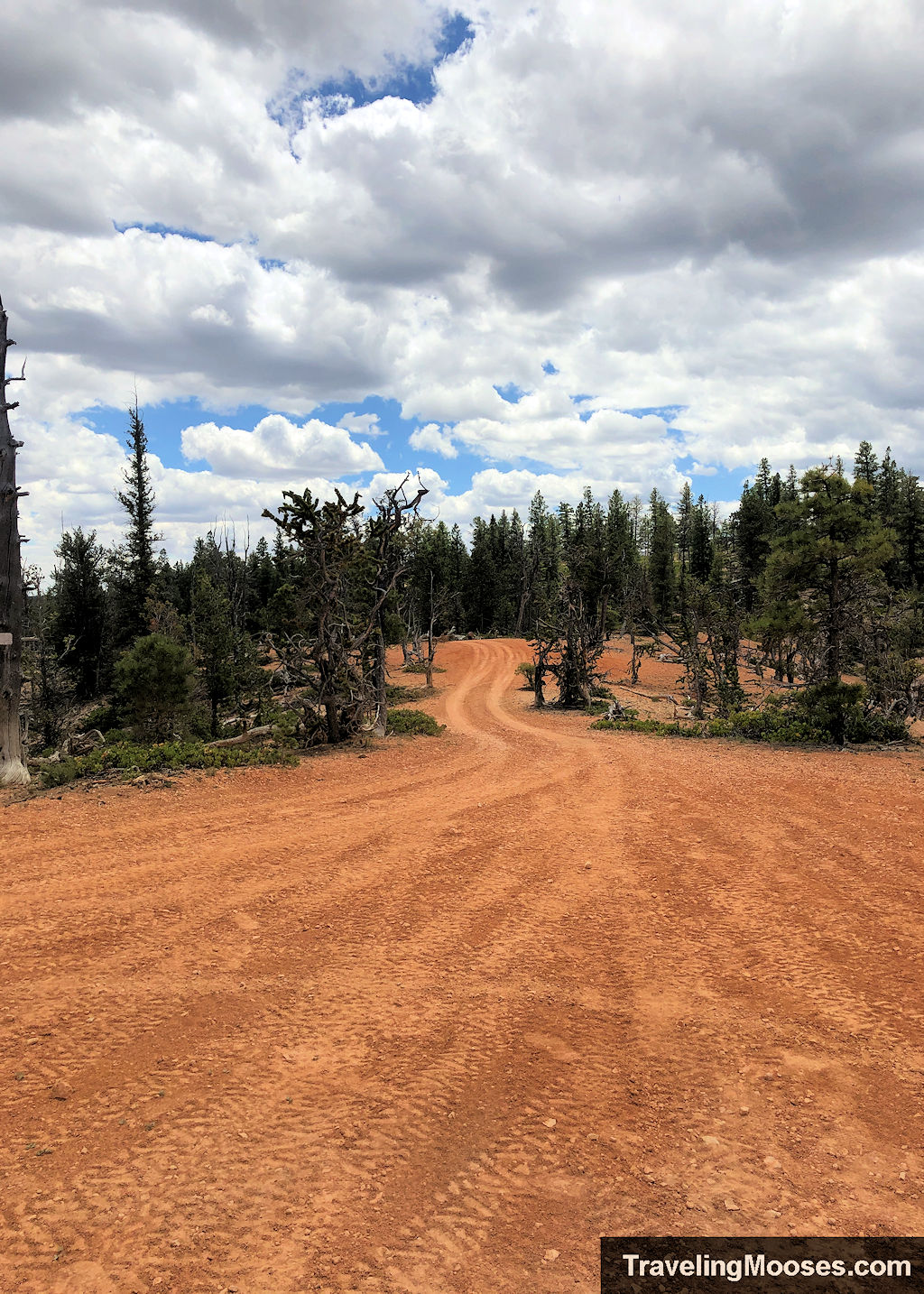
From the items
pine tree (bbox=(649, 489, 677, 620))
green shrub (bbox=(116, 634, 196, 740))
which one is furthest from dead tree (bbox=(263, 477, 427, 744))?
pine tree (bbox=(649, 489, 677, 620))

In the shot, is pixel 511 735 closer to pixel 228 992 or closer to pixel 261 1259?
pixel 228 992

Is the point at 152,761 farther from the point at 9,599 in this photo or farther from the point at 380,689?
the point at 380,689

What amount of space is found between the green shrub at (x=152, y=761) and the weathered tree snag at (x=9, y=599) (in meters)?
0.78

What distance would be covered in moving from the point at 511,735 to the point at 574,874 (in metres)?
12.1

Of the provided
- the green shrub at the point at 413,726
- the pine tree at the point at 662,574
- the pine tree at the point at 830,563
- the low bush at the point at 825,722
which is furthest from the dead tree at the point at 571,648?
the pine tree at the point at 662,574

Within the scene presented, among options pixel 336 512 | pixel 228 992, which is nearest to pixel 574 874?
pixel 228 992

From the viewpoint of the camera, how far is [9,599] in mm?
12594

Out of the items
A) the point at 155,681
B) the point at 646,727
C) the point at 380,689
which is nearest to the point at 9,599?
the point at 155,681

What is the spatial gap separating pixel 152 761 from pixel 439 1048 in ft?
31.0

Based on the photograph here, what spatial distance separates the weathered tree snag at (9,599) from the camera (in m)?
12.2

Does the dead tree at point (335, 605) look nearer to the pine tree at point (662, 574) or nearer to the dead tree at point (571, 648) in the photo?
the dead tree at point (571, 648)

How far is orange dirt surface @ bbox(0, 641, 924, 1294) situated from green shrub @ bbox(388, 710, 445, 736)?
9.38m

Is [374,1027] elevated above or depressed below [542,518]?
below

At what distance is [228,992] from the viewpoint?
5.30 meters
